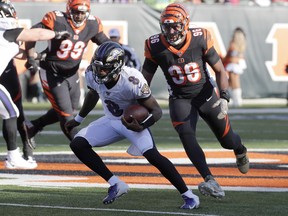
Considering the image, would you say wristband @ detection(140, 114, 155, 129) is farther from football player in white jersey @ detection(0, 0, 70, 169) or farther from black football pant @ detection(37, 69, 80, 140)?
black football pant @ detection(37, 69, 80, 140)

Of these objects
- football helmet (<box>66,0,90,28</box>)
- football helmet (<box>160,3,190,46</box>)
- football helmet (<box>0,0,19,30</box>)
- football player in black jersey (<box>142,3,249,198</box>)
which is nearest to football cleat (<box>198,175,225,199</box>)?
football player in black jersey (<box>142,3,249,198</box>)

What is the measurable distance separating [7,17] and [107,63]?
Result: 108 inches

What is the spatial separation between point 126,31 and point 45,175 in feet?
42.3

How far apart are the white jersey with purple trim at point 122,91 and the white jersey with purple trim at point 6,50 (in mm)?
2060

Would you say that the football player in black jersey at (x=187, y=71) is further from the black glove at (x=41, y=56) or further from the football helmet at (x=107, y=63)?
the black glove at (x=41, y=56)

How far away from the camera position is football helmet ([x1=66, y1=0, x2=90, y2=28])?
34.7ft

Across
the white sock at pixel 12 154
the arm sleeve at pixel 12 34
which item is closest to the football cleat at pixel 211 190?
the arm sleeve at pixel 12 34

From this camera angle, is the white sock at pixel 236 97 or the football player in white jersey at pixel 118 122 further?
the white sock at pixel 236 97

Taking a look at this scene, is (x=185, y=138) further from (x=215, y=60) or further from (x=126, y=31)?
(x=126, y=31)

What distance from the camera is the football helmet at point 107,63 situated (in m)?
7.58

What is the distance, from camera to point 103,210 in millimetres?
7324

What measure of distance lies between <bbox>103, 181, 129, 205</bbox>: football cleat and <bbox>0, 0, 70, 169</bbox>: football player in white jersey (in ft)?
7.56

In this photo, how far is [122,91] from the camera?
768 cm

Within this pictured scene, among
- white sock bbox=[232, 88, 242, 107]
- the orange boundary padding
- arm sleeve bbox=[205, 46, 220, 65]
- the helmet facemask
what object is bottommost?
white sock bbox=[232, 88, 242, 107]
